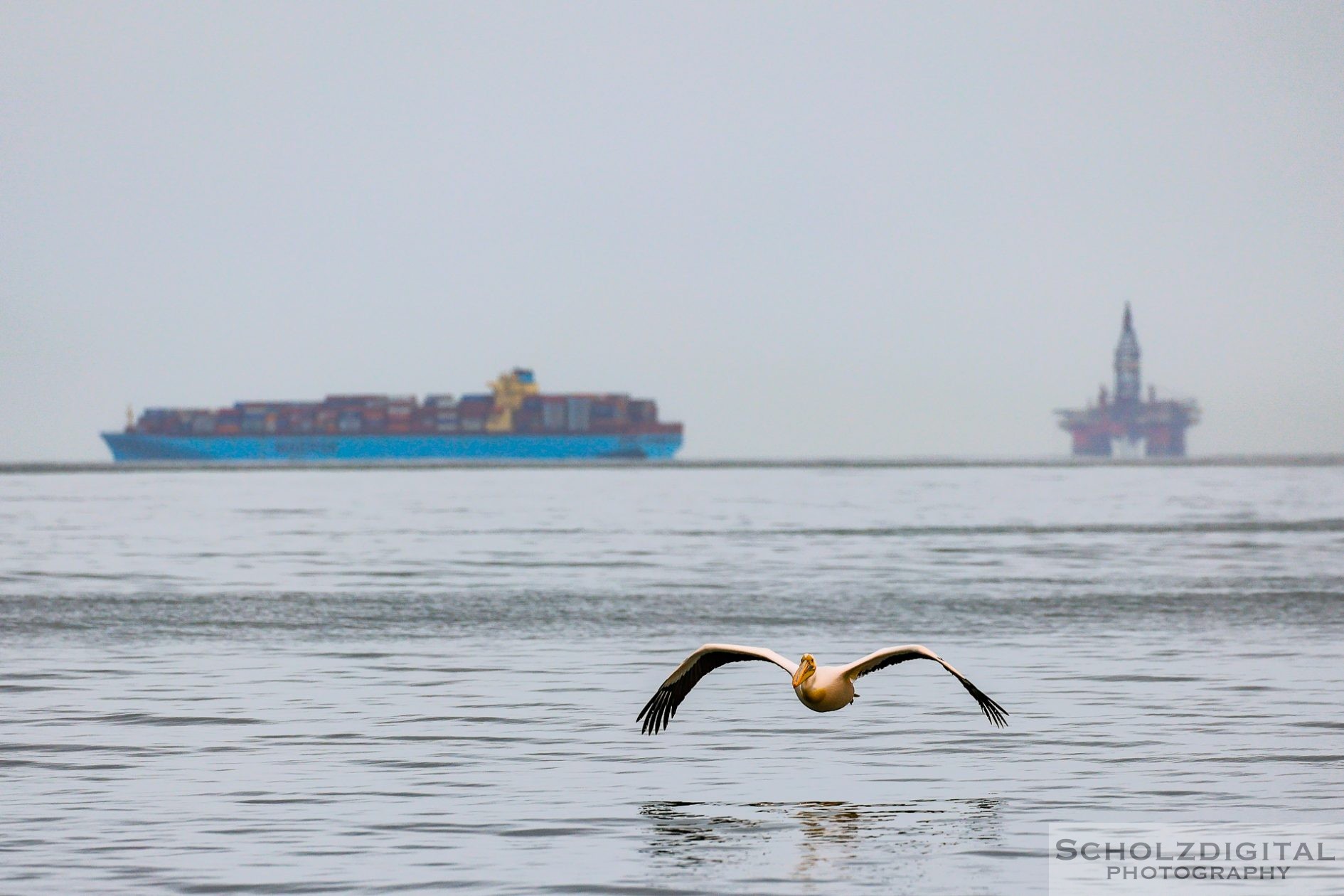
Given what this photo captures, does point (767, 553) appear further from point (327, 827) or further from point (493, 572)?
point (327, 827)

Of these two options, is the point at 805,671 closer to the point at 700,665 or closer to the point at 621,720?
the point at 700,665

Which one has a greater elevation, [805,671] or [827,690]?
[805,671]

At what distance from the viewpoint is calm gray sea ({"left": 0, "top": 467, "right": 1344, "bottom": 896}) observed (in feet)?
40.3

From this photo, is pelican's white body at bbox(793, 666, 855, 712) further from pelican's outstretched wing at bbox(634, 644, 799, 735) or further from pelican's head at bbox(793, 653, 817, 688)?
pelican's outstretched wing at bbox(634, 644, 799, 735)

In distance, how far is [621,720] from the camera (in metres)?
18.5

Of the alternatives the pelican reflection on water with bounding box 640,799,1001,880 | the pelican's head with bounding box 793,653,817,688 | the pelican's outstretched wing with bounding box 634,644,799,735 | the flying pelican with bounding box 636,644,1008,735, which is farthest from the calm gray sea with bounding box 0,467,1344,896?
the pelican's head with bounding box 793,653,817,688

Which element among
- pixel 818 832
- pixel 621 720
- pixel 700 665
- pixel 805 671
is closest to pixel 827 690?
pixel 805 671

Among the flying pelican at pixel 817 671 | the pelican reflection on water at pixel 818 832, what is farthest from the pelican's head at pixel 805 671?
the pelican reflection on water at pixel 818 832

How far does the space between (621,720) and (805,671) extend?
17.2 feet

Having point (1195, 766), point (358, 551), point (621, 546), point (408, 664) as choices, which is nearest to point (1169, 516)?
point (621, 546)

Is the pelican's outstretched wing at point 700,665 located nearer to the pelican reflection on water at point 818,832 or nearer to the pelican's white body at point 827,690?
the pelican's white body at point 827,690

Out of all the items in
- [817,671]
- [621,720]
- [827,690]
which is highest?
[817,671]

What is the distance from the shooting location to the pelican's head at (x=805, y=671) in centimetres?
1345

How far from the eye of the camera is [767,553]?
5106cm
